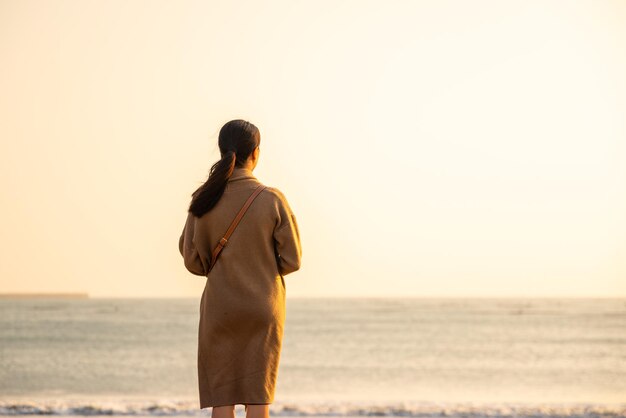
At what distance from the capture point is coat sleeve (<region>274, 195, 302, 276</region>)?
3.64 meters

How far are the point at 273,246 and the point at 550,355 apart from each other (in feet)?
94.2

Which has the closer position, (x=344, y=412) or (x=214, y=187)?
(x=214, y=187)

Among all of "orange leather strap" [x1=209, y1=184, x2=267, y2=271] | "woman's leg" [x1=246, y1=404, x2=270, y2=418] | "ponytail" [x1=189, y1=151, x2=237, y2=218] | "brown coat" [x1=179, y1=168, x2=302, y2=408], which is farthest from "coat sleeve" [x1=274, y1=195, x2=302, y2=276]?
"woman's leg" [x1=246, y1=404, x2=270, y2=418]

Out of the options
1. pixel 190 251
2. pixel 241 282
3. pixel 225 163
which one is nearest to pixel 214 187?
pixel 225 163

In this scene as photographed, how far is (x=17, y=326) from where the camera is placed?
4950 centimetres

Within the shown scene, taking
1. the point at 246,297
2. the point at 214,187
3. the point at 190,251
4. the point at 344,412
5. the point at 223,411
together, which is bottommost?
the point at 344,412

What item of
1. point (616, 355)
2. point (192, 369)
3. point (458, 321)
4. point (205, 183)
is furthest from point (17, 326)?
point (205, 183)

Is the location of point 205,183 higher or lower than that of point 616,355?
higher

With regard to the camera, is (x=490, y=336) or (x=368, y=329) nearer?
(x=490, y=336)

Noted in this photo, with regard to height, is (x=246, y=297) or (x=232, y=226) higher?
(x=232, y=226)

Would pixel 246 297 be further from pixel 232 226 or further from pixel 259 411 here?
pixel 259 411

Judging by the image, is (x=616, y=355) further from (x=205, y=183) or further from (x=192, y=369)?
(x=205, y=183)

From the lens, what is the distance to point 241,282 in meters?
3.63

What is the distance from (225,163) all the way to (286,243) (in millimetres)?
402
